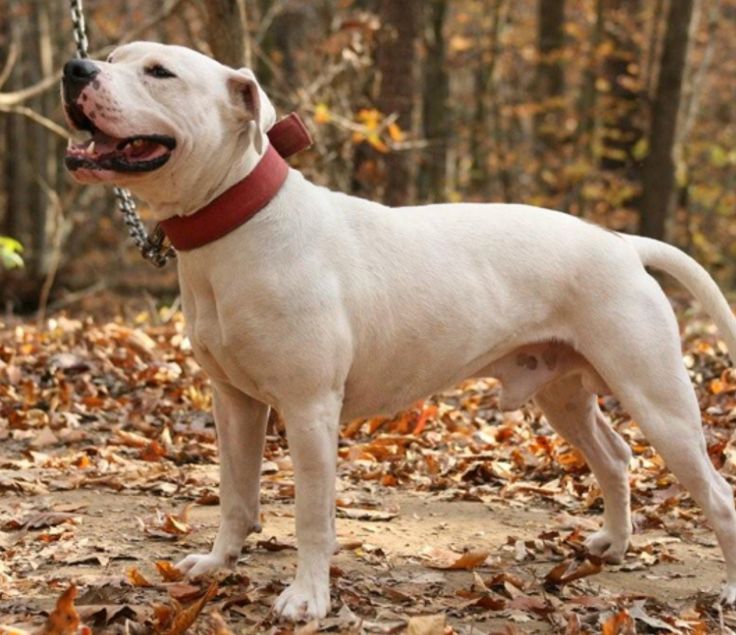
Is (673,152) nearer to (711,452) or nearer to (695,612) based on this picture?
(711,452)

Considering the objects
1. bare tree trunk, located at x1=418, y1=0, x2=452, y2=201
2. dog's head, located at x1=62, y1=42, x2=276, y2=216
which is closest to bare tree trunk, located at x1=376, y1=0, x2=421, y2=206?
bare tree trunk, located at x1=418, y1=0, x2=452, y2=201

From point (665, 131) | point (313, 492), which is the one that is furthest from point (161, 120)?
point (665, 131)

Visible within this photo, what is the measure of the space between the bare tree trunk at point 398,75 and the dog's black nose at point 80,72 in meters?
7.45

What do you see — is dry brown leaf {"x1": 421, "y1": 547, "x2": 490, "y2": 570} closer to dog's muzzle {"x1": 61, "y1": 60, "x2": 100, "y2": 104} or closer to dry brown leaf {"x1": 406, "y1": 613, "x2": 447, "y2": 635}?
dry brown leaf {"x1": 406, "y1": 613, "x2": 447, "y2": 635}

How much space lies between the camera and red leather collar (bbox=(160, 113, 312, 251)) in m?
3.80

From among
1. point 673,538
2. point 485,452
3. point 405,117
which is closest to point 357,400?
point 673,538

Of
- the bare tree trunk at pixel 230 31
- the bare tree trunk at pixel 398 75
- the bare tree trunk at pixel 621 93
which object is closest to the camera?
the bare tree trunk at pixel 230 31

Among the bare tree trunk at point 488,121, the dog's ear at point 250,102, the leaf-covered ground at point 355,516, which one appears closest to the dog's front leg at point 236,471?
the leaf-covered ground at point 355,516

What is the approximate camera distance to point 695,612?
418 cm

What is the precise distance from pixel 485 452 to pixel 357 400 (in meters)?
2.25

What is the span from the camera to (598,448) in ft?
16.2

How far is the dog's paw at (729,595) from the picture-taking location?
14.1 feet

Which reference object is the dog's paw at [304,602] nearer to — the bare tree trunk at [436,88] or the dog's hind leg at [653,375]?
the dog's hind leg at [653,375]

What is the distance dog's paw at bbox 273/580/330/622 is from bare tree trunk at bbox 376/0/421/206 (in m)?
7.42
